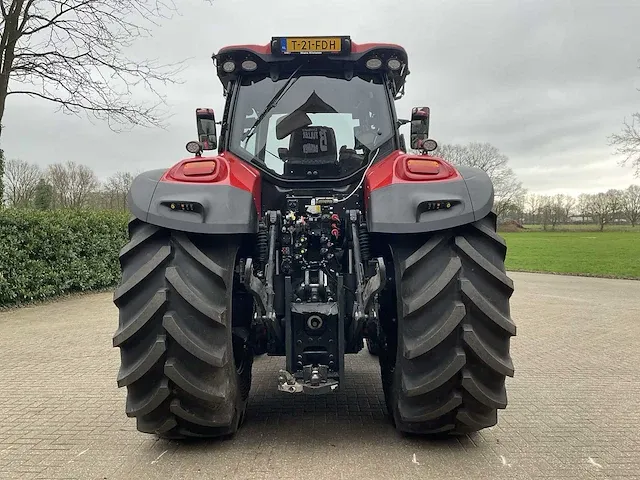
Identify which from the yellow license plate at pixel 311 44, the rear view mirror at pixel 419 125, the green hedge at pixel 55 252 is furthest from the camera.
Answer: the green hedge at pixel 55 252

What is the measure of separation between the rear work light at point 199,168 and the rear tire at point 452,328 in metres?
1.23

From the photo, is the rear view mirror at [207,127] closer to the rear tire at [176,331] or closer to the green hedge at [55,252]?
the rear tire at [176,331]

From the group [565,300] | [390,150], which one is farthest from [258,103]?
[565,300]

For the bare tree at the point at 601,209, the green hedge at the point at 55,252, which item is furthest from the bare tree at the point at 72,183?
the bare tree at the point at 601,209

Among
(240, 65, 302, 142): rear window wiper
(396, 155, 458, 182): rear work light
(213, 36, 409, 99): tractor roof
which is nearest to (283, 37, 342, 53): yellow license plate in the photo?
(213, 36, 409, 99): tractor roof

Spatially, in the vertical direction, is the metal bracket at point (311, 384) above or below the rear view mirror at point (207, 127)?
below

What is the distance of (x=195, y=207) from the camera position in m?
3.08

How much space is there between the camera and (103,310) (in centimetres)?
1009

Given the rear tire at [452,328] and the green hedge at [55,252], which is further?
the green hedge at [55,252]

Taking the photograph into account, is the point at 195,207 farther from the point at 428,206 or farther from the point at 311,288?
the point at 428,206

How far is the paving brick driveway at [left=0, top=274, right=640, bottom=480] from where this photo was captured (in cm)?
303

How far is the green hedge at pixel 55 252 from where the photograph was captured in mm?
9797

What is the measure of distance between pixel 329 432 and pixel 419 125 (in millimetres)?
2402

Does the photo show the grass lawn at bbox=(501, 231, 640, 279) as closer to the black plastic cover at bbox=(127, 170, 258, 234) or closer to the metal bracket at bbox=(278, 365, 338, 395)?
the metal bracket at bbox=(278, 365, 338, 395)
